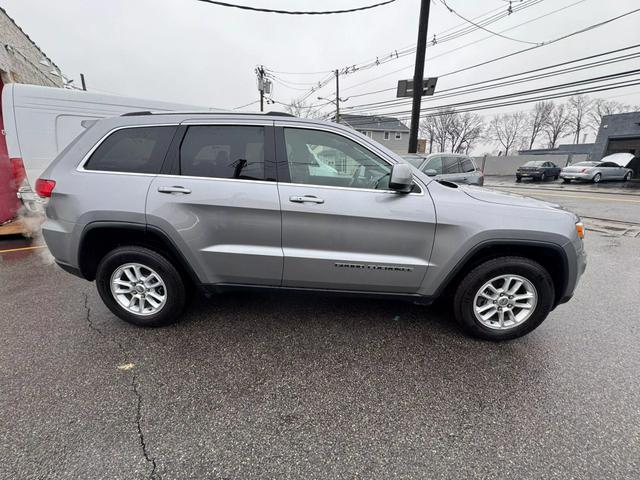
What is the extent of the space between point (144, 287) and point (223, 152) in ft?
4.63

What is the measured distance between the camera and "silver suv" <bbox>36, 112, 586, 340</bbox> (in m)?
2.53

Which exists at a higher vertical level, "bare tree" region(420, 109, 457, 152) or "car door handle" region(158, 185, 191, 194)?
"bare tree" region(420, 109, 457, 152)

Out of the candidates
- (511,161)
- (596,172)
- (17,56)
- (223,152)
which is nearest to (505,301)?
(223,152)

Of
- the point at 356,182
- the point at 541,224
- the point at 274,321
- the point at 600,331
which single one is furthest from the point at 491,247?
the point at 274,321

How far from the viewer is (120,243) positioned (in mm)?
2863

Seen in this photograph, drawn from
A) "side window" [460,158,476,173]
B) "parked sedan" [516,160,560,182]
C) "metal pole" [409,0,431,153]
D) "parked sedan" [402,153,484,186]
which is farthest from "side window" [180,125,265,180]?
"parked sedan" [516,160,560,182]

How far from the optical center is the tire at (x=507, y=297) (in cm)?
259

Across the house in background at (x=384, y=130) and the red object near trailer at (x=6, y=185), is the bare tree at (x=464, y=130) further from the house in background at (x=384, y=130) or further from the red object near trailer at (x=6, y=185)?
the red object near trailer at (x=6, y=185)

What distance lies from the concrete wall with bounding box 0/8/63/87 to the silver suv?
1038 cm

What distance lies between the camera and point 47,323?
9.77 ft

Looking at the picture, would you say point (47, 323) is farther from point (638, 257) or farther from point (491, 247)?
point (638, 257)

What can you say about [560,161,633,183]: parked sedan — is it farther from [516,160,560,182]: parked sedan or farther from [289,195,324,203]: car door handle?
[289,195,324,203]: car door handle

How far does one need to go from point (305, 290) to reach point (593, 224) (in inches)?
364

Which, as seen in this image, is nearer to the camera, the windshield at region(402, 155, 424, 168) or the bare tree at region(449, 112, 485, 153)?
the windshield at region(402, 155, 424, 168)
